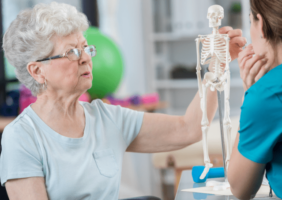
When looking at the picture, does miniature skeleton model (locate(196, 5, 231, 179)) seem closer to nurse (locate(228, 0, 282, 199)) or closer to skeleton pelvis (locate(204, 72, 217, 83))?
skeleton pelvis (locate(204, 72, 217, 83))

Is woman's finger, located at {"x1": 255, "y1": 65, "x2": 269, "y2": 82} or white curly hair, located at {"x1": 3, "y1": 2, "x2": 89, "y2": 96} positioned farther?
white curly hair, located at {"x1": 3, "y1": 2, "x2": 89, "y2": 96}

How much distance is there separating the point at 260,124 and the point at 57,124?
2.41 feet

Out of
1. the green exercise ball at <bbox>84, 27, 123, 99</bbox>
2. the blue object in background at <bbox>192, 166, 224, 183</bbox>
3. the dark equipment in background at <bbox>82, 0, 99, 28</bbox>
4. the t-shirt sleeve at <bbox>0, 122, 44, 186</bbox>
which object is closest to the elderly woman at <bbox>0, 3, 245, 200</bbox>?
the t-shirt sleeve at <bbox>0, 122, 44, 186</bbox>

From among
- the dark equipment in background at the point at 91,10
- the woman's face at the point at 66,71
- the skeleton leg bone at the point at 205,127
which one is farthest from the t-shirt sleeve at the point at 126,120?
the dark equipment in background at the point at 91,10

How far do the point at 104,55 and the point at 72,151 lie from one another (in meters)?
1.26

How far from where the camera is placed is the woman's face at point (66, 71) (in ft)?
4.25

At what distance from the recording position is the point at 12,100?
2559 mm

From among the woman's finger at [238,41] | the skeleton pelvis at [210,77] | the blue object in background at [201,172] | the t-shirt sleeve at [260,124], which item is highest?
the woman's finger at [238,41]

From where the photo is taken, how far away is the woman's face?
1.29 m

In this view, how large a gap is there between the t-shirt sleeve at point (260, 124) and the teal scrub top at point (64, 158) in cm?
59

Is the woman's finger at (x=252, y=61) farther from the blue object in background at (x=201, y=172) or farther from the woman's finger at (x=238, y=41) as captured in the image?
the blue object in background at (x=201, y=172)

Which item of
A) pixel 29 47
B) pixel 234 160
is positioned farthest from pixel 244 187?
pixel 29 47

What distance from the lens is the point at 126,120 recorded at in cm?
147

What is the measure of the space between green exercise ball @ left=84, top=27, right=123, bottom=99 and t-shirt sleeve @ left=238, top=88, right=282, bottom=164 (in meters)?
1.62
